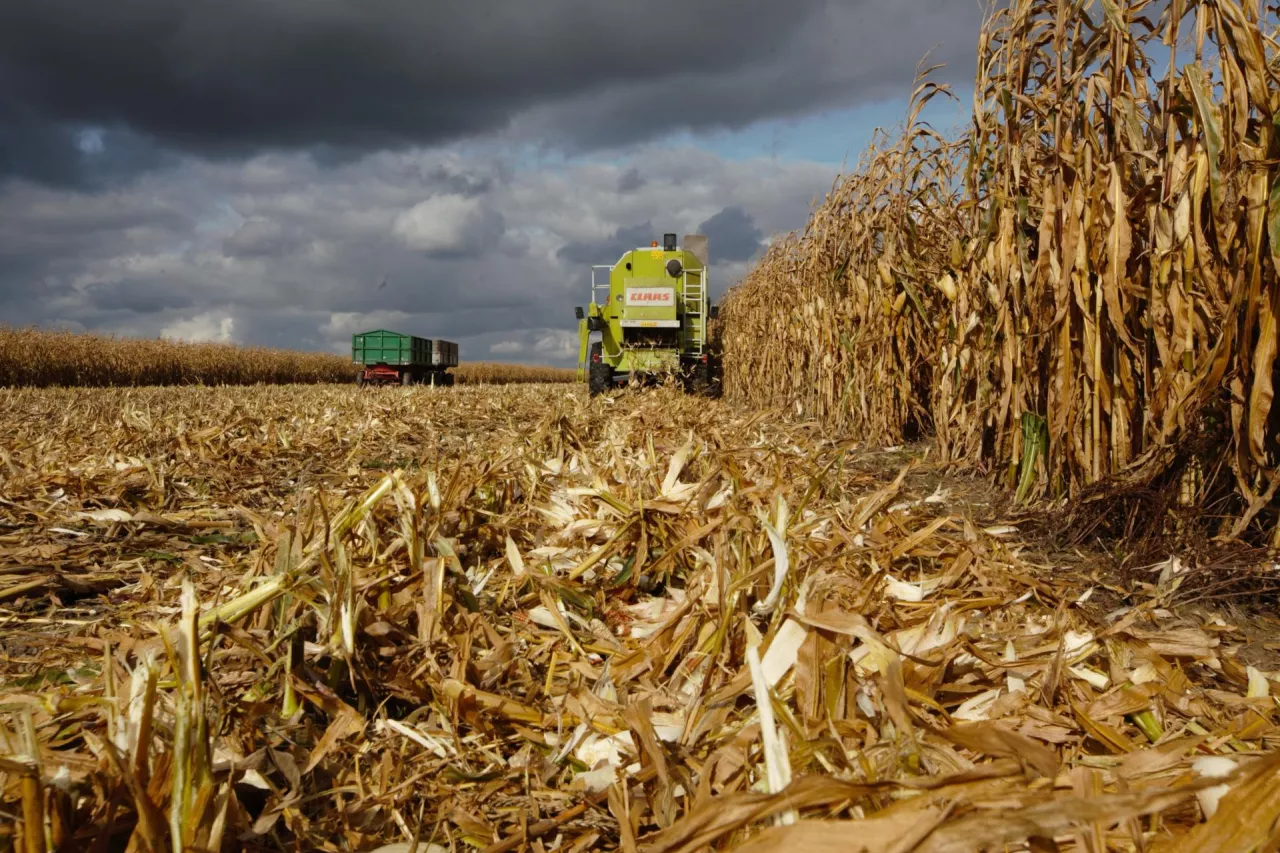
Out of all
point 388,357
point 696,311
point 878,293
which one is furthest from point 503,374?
point 878,293

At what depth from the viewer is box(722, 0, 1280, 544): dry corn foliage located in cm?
305

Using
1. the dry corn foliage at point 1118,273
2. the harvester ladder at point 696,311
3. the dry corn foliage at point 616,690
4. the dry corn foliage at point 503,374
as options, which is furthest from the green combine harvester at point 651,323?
the dry corn foliage at point 503,374

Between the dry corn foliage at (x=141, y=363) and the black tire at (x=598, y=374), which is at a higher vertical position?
the dry corn foliage at (x=141, y=363)

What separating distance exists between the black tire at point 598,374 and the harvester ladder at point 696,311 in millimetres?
1707

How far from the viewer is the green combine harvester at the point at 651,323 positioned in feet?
47.5

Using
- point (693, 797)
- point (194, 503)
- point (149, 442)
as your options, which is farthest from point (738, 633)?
point (149, 442)

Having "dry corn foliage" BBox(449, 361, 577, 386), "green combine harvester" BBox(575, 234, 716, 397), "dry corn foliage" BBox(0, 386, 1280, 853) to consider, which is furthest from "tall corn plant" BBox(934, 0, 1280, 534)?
"dry corn foliage" BBox(449, 361, 577, 386)

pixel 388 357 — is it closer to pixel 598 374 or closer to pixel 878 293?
pixel 598 374

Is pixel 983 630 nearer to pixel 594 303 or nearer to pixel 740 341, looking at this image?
pixel 740 341

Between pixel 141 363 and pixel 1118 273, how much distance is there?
1170 inches

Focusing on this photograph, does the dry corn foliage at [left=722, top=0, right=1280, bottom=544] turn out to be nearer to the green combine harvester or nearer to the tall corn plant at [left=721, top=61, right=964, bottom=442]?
the tall corn plant at [left=721, top=61, right=964, bottom=442]

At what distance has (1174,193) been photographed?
10.8 feet

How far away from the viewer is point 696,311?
15.6 meters

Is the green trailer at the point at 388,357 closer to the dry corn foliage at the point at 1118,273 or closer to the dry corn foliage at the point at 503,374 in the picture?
the dry corn foliage at the point at 503,374
